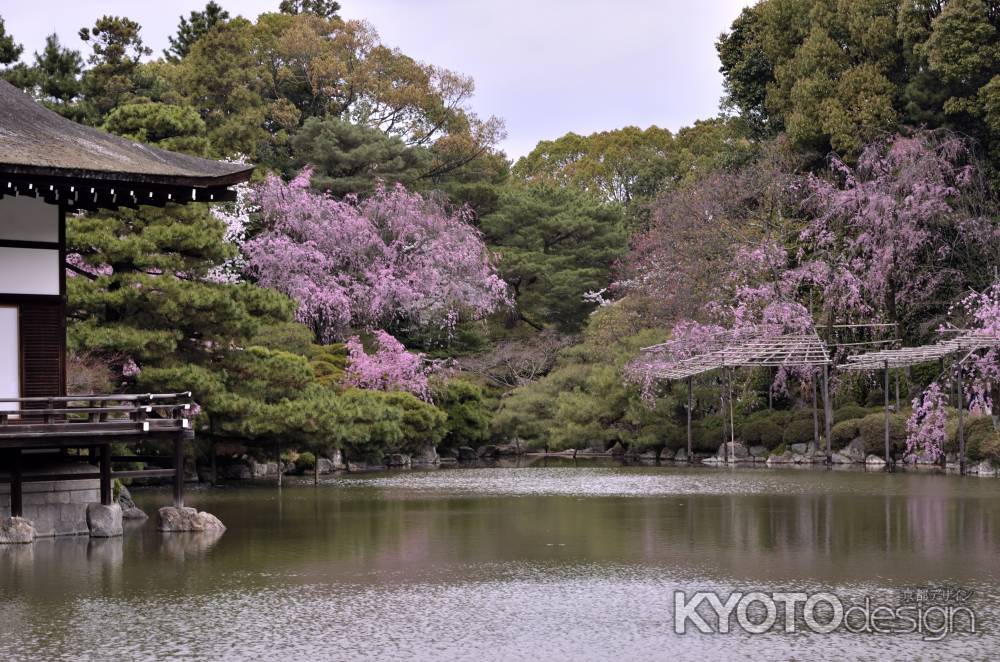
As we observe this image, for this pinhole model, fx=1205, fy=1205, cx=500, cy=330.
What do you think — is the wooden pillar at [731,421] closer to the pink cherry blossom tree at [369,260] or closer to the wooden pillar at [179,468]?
the pink cherry blossom tree at [369,260]

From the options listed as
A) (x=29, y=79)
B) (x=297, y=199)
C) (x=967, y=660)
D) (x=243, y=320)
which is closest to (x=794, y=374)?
(x=297, y=199)

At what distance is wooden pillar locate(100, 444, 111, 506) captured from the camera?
1340 cm

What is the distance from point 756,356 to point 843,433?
8.07ft

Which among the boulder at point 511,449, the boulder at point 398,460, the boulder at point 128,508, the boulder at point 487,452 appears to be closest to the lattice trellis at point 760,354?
the boulder at point 398,460

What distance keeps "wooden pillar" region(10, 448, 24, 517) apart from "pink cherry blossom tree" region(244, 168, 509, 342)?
15318 millimetres

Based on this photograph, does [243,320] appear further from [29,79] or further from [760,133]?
[760,133]

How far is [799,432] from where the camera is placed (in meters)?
26.1

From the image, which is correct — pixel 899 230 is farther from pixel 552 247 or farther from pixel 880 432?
pixel 552 247

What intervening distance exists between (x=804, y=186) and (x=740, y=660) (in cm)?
2320

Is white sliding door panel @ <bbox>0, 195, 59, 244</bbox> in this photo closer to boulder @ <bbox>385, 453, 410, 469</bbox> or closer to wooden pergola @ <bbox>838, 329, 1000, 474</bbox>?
boulder @ <bbox>385, 453, 410, 469</bbox>

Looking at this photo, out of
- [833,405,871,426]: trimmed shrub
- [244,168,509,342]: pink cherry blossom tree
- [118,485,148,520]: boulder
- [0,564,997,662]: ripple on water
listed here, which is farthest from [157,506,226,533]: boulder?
[833,405,871,426]: trimmed shrub

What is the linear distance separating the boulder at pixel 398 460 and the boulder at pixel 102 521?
13.9m

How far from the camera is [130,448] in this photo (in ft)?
64.0

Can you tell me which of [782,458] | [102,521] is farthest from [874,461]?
[102,521]
